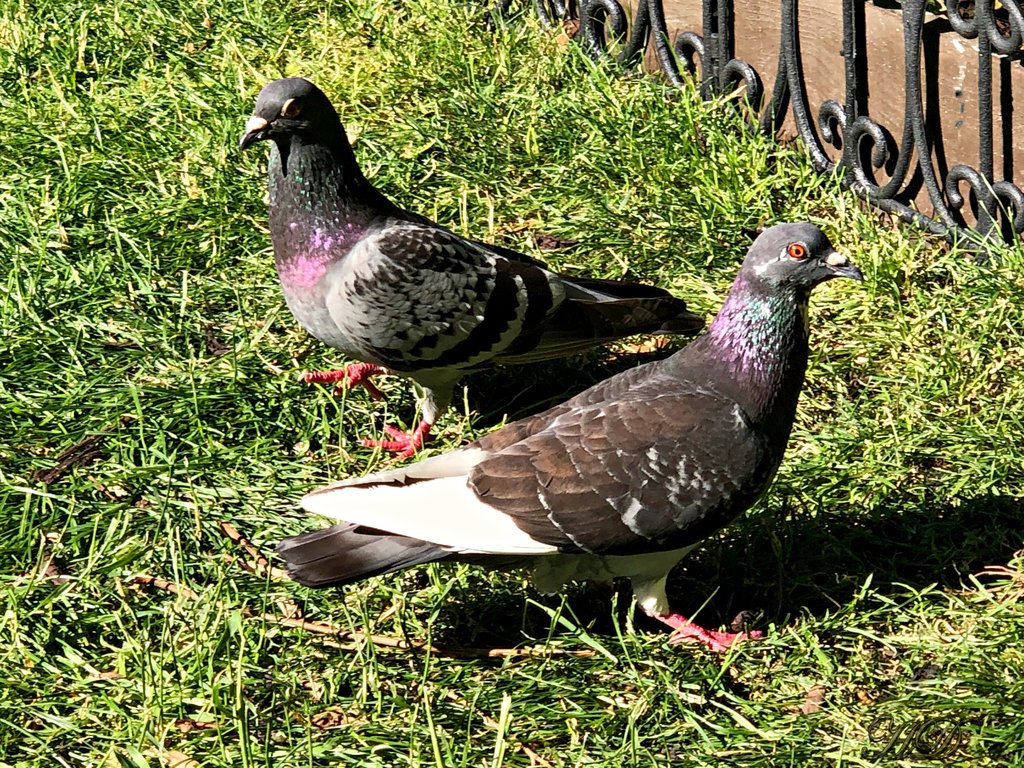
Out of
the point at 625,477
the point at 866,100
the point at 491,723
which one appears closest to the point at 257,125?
the point at 625,477

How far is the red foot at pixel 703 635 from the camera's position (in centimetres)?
340

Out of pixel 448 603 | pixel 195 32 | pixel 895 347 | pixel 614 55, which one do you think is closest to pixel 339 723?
pixel 448 603

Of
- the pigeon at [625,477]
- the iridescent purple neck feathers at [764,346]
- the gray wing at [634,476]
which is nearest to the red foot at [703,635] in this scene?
the pigeon at [625,477]

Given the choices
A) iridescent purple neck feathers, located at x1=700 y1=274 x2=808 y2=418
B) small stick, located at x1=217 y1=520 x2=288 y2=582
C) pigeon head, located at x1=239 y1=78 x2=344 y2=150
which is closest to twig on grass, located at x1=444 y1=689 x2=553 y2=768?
small stick, located at x1=217 y1=520 x2=288 y2=582

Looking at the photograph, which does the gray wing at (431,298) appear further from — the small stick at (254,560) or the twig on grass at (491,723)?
the twig on grass at (491,723)

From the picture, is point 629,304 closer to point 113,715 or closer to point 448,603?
point 448,603

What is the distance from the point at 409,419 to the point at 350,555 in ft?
4.44

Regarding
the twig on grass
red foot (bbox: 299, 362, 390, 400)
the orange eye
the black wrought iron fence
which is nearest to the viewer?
the twig on grass

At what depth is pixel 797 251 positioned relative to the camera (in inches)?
132

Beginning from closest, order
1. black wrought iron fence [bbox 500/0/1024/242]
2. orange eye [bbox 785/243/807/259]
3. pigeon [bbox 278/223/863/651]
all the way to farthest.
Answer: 1. pigeon [bbox 278/223/863/651]
2. orange eye [bbox 785/243/807/259]
3. black wrought iron fence [bbox 500/0/1024/242]

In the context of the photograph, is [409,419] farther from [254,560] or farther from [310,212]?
[254,560]

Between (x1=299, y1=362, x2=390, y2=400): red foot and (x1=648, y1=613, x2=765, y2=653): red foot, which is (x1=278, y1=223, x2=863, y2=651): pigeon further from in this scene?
(x1=299, y1=362, x2=390, y2=400): red foot

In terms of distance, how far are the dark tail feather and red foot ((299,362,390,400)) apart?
4.02 feet

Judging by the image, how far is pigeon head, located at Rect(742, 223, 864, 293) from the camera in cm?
336
